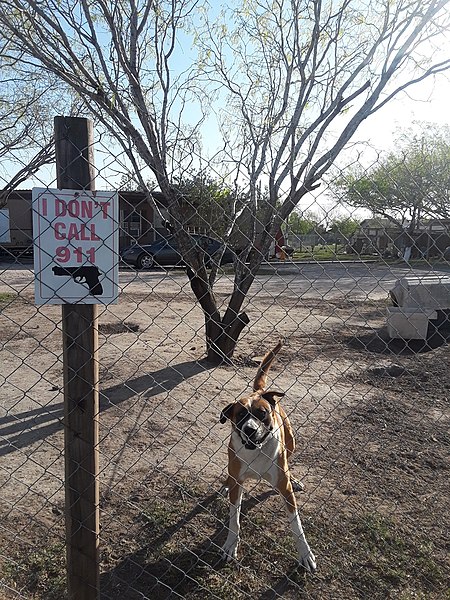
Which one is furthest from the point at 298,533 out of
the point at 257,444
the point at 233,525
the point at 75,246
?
the point at 75,246

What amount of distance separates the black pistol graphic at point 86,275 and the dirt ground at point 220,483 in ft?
3.33

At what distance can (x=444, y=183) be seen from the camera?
27.6 meters

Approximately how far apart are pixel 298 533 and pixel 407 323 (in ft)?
19.3

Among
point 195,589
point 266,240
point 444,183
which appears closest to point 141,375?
point 266,240

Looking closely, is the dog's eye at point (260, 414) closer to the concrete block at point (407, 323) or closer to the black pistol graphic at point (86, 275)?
the black pistol graphic at point (86, 275)

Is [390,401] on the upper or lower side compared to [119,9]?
lower

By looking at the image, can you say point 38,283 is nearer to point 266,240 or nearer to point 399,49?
point 266,240

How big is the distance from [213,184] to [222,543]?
430cm

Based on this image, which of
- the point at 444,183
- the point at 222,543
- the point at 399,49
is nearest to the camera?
the point at 222,543

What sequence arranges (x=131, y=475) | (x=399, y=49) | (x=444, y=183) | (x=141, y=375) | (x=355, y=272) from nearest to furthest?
1. (x=131, y=475)
2. (x=399, y=49)
3. (x=141, y=375)
4. (x=355, y=272)
5. (x=444, y=183)

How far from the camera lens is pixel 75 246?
182cm

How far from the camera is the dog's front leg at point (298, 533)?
2777 millimetres

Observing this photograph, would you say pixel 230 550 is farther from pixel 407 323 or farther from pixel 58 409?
pixel 407 323

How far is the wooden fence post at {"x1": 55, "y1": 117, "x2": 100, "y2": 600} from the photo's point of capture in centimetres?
190
